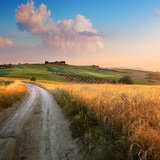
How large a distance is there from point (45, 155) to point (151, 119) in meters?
3.98

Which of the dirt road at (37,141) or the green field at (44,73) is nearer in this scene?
the dirt road at (37,141)

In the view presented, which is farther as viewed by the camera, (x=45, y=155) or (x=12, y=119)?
(x=12, y=119)

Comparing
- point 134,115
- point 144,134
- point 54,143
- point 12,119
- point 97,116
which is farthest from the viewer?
point 12,119

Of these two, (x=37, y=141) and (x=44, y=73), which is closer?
(x=37, y=141)

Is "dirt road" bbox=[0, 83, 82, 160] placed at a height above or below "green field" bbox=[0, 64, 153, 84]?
below

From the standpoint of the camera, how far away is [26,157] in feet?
14.2

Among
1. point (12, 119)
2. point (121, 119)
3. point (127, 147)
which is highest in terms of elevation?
point (121, 119)

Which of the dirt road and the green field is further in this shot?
the green field

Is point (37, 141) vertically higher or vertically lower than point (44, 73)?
lower

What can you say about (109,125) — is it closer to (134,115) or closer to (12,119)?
(134,115)

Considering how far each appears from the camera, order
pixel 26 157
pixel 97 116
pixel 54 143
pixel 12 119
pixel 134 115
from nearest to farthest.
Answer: pixel 26 157 < pixel 134 115 < pixel 54 143 < pixel 97 116 < pixel 12 119

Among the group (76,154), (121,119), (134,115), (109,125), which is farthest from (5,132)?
(134,115)

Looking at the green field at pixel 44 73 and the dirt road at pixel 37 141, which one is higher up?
the green field at pixel 44 73

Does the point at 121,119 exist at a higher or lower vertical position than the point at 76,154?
higher
